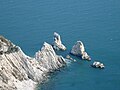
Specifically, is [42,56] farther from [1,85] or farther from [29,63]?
[1,85]

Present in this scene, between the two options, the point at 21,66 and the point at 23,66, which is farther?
the point at 23,66

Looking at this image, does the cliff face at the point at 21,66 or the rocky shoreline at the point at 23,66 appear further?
the rocky shoreline at the point at 23,66

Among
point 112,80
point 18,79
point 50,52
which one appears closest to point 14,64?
point 18,79

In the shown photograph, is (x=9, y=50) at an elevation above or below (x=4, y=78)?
above

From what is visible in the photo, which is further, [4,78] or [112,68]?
[112,68]

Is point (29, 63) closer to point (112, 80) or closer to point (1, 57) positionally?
point (1, 57)

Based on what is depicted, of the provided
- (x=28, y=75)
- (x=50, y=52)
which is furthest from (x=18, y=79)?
(x=50, y=52)

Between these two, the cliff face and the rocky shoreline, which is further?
the rocky shoreline
